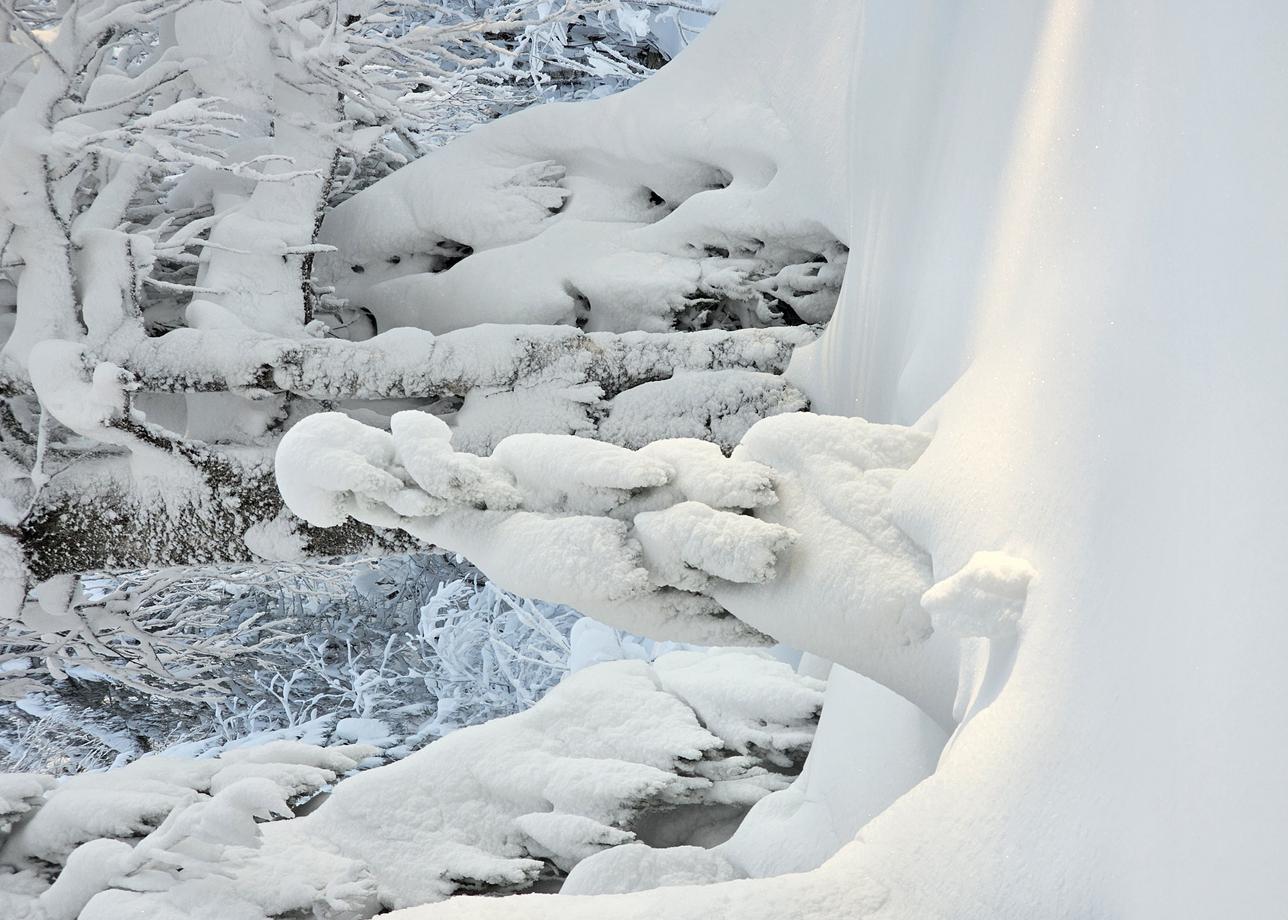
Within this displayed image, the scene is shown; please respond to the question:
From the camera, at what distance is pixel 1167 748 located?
3.45 feet

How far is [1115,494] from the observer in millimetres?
1251

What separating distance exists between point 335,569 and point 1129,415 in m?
4.10

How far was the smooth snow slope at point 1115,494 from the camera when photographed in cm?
101

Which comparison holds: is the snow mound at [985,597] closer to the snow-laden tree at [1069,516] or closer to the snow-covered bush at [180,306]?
the snow-laden tree at [1069,516]

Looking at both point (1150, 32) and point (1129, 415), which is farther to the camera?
point (1150, 32)

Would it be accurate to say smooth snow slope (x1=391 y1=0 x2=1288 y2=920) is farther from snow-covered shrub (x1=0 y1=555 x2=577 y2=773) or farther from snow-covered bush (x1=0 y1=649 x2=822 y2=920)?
snow-covered shrub (x1=0 y1=555 x2=577 y2=773)

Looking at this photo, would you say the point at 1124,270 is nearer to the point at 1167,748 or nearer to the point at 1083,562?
the point at 1083,562

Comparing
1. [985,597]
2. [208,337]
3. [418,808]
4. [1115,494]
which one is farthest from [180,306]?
[1115,494]

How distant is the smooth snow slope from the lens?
3.31 feet

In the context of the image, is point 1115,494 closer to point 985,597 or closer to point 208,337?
point 985,597

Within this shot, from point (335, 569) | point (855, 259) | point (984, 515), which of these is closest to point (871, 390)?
point (855, 259)

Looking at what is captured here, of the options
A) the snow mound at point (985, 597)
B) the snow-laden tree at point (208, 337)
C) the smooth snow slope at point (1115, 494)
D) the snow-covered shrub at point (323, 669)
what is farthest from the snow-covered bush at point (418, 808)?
the snow-covered shrub at point (323, 669)

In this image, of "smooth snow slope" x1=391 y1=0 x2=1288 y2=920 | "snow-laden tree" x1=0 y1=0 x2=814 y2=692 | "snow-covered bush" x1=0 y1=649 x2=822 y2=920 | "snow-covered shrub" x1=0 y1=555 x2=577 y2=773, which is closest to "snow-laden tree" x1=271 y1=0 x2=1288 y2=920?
"smooth snow slope" x1=391 y1=0 x2=1288 y2=920

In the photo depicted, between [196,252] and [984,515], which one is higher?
[984,515]
